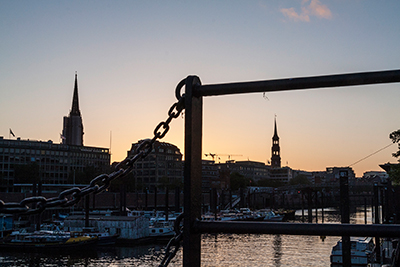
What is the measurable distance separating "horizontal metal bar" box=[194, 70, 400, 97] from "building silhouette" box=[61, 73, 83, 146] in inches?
7121

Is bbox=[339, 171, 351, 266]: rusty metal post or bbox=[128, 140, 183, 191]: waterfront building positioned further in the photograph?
bbox=[128, 140, 183, 191]: waterfront building

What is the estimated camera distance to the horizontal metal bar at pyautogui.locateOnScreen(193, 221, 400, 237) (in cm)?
198

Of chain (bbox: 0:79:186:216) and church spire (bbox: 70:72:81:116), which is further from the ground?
church spire (bbox: 70:72:81:116)

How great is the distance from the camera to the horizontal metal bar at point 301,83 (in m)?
Answer: 2.11

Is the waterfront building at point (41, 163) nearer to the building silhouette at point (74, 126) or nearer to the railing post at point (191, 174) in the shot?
the building silhouette at point (74, 126)

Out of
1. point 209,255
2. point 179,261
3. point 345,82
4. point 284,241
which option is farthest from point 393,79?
point 284,241

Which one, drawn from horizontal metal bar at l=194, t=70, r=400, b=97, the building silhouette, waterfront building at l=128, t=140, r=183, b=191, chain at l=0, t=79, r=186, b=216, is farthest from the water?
the building silhouette

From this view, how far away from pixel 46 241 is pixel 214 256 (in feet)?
50.3

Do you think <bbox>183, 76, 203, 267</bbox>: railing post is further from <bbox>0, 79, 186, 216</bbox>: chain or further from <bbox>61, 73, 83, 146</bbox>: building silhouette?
<bbox>61, 73, 83, 146</bbox>: building silhouette

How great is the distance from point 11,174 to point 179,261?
7148cm

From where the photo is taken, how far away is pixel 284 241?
4362 centimetres

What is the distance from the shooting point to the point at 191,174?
7.58 feet

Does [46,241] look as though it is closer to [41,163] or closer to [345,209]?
[345,209]

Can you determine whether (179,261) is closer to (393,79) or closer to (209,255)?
(209,255)
